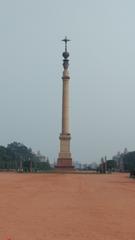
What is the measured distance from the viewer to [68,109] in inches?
4569

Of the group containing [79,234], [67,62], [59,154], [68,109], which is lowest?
[79,234]

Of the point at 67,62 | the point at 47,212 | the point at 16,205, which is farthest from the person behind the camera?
the point at 67,62

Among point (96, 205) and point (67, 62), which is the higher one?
point (67, 62)

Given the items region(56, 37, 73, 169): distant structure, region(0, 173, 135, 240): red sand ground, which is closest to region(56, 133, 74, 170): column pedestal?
region(56, 37, 73, 169): distant structure

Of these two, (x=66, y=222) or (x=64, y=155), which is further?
(x=64, y=155)

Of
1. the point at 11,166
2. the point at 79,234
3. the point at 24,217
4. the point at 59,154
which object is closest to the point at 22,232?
the point at 79,234

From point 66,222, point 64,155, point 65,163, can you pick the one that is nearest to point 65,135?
point 64,155

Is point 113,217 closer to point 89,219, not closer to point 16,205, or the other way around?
point 89,219

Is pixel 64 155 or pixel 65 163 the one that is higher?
pixel 64 155

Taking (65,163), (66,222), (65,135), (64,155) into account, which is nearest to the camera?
(66,222)

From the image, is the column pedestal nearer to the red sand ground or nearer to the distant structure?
the distant structure

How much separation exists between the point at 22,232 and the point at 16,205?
28.2ft

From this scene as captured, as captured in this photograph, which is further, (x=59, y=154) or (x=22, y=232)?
(x=59, y=154)

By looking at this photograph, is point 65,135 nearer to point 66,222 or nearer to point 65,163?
point 65,163
